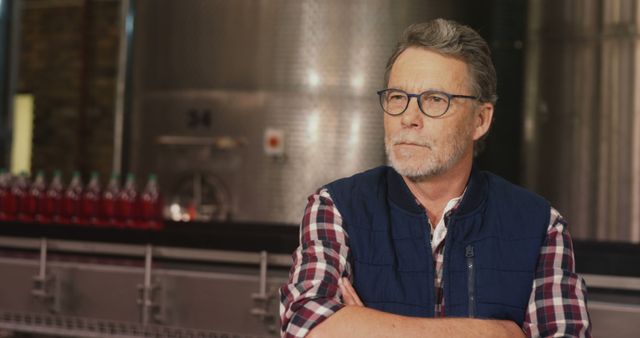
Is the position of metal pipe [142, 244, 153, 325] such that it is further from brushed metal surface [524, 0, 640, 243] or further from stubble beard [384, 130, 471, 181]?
brushed metal surface [524, 0, 640, 243]

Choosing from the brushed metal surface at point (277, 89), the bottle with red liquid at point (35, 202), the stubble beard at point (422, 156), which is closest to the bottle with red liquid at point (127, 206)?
the bottle with red liquid at point (35, 202)

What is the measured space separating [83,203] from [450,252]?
2.90 m

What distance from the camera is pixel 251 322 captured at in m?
3.52

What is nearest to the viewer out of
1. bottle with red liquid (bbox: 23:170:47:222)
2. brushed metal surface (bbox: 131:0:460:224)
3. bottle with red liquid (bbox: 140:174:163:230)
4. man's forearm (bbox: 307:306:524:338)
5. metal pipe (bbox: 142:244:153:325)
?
man's forearm (bbox: 307:306:524:338)

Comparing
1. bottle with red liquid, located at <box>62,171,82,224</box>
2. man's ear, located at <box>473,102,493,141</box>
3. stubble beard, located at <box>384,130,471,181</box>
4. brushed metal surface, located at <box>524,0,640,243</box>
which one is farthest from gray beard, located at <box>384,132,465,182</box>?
brushed metal surface, located at <box>524,0,640,243</box>

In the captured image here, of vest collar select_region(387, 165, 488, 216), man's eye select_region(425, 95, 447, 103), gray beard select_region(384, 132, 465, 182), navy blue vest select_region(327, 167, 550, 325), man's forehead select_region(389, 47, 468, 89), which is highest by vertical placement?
man's forehead select_region(389, 47, 468, 89)

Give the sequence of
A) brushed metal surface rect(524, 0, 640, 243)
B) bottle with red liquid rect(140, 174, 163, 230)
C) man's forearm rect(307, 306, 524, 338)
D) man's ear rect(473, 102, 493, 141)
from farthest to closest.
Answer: brushed metal surface rect(524, 0, 640, 243)
bottle with red liquid rect(140, 174, 163, 230)
man's ear rect(473, 102, 493, 141)
man's forearm rect(307, 306, 524, 338)

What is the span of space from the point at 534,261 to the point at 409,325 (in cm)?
32

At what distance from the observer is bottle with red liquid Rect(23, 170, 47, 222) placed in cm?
440

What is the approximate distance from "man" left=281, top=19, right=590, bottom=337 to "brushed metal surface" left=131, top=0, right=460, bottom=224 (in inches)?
141

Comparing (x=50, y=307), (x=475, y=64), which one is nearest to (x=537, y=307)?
(x=475, y=64)

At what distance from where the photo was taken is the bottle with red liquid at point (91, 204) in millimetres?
4266

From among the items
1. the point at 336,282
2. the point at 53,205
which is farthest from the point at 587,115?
the point at 336,282

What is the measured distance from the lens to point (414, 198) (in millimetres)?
1851
